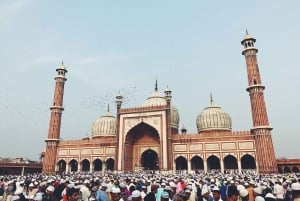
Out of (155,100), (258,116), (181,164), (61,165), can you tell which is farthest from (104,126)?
(258,116)

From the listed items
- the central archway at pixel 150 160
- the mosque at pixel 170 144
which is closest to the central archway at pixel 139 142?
the mosque at pixel 170 144

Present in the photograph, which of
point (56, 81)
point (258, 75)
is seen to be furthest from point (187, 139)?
point (56, 81)

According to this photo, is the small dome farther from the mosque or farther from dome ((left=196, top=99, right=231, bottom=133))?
dome ((left=196, top=99, right=231, bottom=133))

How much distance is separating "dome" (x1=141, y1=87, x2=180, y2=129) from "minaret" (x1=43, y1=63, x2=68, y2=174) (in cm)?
1014

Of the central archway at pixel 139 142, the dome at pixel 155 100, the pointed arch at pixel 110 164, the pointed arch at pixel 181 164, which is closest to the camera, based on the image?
the pointed arch at pixel 181 164

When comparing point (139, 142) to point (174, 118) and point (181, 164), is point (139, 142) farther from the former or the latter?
point (174, 118)

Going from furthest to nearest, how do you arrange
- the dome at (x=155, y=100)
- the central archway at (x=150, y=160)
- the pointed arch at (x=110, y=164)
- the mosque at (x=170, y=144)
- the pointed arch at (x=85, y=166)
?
the dome at (x=155, y=100)
the pointed arch at (x=85, y=166)
the pointed arch at (x=110, y=164)
the central archway at (x=150, y=160)
the mosque at (x=170, y=144)

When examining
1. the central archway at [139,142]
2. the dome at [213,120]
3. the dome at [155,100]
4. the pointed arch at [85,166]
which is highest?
the dome at [155,100]

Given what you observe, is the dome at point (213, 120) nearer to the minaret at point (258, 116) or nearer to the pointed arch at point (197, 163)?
the pointed arch at point (197, 163)

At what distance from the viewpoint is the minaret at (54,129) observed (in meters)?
29.7

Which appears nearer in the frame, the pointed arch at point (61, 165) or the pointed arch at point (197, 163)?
the pointed arch at point (197, 163)

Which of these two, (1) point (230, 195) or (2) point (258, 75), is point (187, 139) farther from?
(1) point (230, 195)

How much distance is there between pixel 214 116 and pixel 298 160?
9.27 meters

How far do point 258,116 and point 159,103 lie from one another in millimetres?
12560
